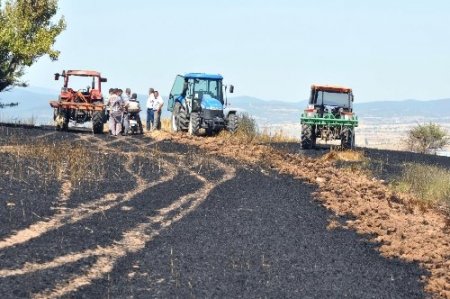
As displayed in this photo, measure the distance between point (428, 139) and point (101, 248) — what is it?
32046 millimetres

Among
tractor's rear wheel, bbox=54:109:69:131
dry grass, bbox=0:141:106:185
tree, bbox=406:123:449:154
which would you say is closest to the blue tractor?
tractor's rear wheel, bbox=54:109:69:131

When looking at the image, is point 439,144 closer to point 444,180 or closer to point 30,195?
point 444,180

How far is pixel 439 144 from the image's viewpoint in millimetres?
38062

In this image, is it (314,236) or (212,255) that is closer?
(212,255)

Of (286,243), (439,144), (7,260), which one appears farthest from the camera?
(439,144)

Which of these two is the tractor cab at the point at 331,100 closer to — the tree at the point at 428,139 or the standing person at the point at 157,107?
the standing person at the point at 157,107

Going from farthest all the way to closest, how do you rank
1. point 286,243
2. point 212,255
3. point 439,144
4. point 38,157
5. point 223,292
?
point 439,144
point 38,157
point 286,243
point 212,255
point 223,292

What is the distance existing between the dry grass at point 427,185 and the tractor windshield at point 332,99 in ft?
16.8

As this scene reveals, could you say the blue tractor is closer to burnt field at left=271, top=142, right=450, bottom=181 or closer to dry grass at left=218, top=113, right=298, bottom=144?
dry grass at left=218, top=113, right=298, bottom=144

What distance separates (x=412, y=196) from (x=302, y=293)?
751cm

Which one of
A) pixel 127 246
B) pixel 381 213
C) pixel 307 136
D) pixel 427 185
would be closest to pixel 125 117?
pixel 307 136

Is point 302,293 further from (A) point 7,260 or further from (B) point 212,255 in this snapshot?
(A) point 7,260

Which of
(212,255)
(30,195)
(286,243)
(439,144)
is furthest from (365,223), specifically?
(439,144)

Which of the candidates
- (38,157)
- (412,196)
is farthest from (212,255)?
(38,157)
